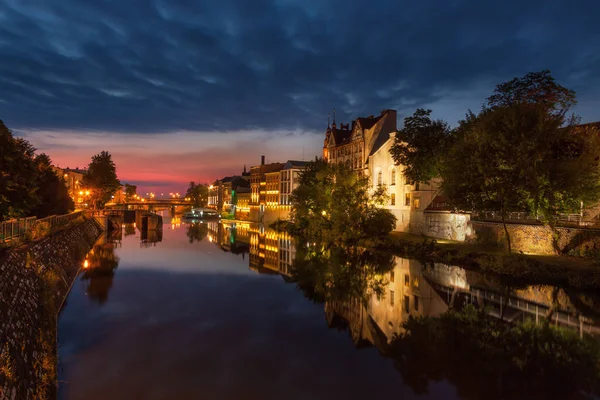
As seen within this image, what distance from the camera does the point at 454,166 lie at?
3628 cm

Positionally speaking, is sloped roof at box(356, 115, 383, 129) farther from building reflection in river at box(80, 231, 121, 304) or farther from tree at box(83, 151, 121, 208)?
tree at box(83, 151, 121, 208)

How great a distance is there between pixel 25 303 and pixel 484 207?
104 ft

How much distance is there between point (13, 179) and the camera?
1193 inches

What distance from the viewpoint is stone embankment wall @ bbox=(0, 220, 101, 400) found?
11.5 m

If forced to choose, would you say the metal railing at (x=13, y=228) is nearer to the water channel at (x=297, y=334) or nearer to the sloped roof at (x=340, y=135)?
the water channel at (x=297, y=334)

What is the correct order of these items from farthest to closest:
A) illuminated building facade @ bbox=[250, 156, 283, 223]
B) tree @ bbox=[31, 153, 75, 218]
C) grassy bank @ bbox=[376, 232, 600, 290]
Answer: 1. illuminated building facade @ bbox=[250, 156, 283, 223]
2. tree @ bbox=[31, 153, 75, 218]
3. grassy bank @ bbox=[376, 232, 600, 290]

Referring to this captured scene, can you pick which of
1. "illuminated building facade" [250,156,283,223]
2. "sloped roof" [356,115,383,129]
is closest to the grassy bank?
"sloped roof" [356,115,383,129]

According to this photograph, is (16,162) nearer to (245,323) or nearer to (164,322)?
(164,322)

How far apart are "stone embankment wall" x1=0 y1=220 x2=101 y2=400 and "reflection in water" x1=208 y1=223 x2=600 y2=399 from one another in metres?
12.0

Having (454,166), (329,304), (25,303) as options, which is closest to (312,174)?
(454,166)

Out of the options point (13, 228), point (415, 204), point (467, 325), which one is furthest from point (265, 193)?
point (467, 325)

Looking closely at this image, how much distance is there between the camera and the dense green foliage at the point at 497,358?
14.9m

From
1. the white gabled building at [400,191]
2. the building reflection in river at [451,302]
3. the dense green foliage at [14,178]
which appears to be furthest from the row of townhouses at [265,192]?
the dense green foliage at [14,178]

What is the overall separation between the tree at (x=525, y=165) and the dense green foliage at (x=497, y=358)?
14.0 m
